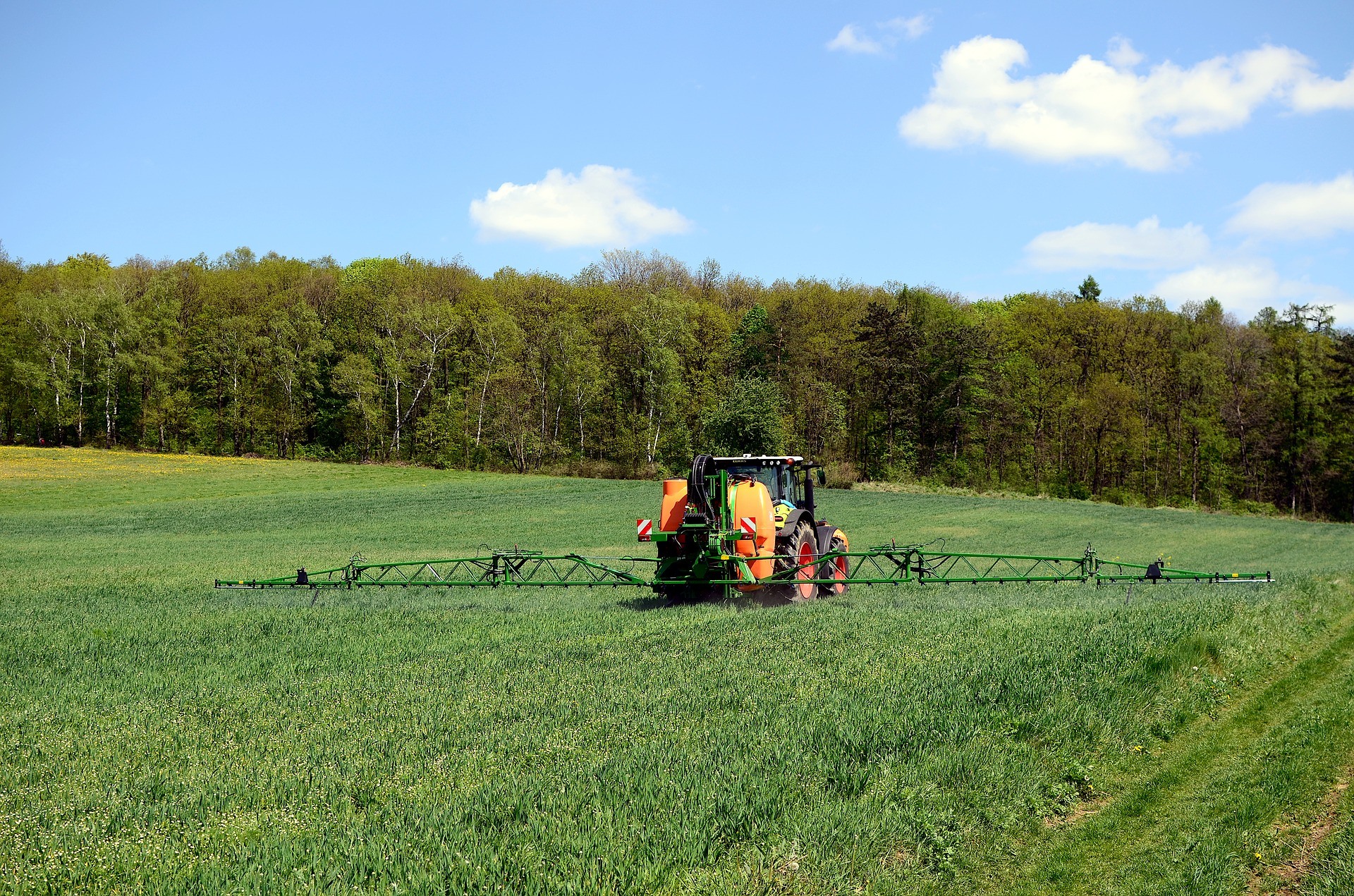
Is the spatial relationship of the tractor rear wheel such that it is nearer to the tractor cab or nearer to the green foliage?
the tractor cab

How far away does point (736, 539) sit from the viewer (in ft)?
48.2

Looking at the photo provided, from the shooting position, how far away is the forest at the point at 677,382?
202ft

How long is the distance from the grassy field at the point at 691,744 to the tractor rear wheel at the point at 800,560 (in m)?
1.03

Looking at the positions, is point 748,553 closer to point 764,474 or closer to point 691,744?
point 764,474

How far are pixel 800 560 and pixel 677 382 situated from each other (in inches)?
1886

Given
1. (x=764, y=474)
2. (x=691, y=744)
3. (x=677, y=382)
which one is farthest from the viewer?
(x=677, y=382)

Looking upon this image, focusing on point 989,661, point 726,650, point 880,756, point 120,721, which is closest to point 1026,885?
point 880,756

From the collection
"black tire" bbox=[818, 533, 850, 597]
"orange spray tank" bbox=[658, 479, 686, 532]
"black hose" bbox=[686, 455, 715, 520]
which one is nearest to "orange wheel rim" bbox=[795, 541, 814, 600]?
"black tire" bbox=[818, 533, 850, 597]

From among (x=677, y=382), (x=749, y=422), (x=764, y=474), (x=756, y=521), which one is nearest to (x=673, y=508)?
(x=756, y=521)

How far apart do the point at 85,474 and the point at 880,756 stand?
197 feet

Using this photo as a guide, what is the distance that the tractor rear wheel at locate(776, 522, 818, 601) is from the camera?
15.5 meters

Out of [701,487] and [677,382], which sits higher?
[677,382]

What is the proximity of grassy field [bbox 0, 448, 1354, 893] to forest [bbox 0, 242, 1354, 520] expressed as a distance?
47.7m

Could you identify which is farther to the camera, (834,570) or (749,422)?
(749,422)
